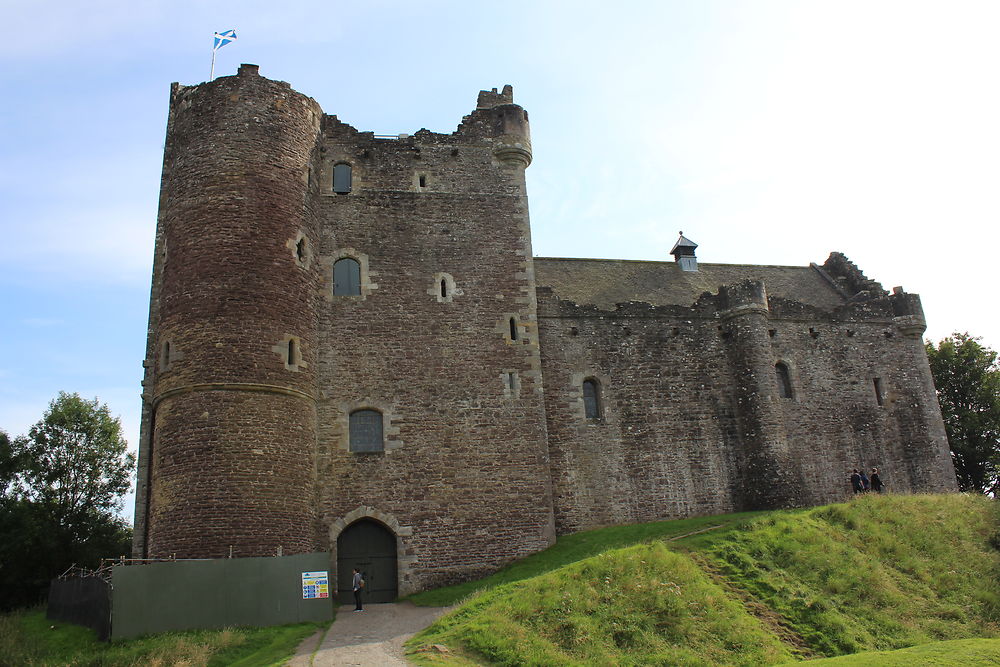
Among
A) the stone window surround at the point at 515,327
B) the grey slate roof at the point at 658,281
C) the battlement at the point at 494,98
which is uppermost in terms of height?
the battlement at the point at 494,98

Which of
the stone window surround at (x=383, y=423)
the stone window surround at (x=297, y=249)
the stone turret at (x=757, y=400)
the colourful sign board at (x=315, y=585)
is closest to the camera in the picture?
the colourful sign board at (x=315, y=585)

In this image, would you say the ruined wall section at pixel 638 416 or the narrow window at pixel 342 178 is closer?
the ruined wall section at pixel 638 416

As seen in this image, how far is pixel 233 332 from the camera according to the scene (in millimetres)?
20734

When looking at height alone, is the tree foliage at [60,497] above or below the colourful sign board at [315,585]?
above

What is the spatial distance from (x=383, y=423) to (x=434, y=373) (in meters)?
2.13

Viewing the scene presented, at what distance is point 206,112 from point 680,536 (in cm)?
1776

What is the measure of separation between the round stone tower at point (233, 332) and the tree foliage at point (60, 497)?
48.9 ft

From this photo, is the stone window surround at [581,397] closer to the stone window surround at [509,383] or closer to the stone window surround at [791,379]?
the stone window surround at [509,383]

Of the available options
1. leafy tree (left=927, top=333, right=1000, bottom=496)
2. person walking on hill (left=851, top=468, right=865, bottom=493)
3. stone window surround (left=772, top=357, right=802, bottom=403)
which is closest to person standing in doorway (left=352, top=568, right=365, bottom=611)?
stone window surround (left=772, top=357, right=802, bottom=403)

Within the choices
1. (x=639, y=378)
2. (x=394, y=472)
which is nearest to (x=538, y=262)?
(x=639, y=378)

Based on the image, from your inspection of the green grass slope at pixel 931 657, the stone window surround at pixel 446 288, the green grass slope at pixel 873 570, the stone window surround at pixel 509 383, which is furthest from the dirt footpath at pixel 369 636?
the stone window surround at pixel 446 288

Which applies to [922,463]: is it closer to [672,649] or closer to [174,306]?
[672,649]

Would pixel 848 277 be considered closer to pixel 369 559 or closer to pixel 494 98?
pixel 494 98

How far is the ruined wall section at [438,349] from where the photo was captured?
22.1 meters
